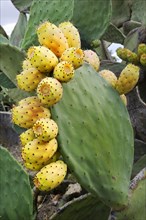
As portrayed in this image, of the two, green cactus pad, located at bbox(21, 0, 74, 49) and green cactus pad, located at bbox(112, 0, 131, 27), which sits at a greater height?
green cactus pad, located at bbox(21, 0, 74, 49)

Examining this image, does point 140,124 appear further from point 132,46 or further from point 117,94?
point 117,94

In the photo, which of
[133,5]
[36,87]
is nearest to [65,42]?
[36,87]

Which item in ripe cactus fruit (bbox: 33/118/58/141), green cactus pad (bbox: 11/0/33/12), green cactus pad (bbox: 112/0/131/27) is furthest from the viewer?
green cactus pad (bbox: 11/0/33/12)

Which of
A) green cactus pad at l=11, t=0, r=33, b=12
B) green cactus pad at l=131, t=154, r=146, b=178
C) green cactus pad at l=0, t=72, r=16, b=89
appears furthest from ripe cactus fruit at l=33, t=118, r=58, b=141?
green cactus pad at l=11, t=0, r=33, b=12

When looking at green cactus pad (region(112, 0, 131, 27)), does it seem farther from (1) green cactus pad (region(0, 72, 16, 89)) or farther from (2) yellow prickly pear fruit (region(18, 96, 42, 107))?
(2) yellow prickly pear fruit (region(18, 96, 42, 107))

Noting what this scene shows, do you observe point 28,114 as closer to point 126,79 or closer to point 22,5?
point 126,79

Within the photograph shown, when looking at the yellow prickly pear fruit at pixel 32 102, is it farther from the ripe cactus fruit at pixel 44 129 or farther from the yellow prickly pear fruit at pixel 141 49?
the yellow prickly pear fruit at pixel 141 49

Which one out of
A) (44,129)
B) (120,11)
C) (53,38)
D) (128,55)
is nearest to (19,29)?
(120,11)
